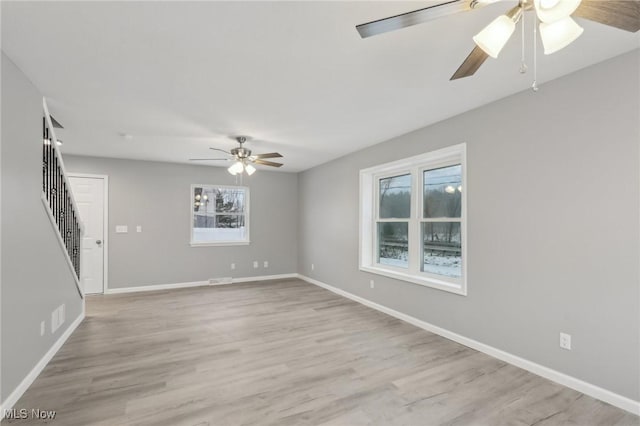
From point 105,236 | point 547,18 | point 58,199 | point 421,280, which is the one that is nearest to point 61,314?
point 58,199

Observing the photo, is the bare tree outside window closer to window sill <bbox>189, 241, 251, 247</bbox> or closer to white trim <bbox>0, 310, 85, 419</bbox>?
window sill <bbox>189, 241, 251, 247</bbox>

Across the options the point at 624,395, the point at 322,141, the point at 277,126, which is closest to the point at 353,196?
the point at 322,141

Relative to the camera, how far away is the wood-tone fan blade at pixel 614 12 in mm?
1200

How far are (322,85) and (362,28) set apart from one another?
1.33m

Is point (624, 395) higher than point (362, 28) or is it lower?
lower

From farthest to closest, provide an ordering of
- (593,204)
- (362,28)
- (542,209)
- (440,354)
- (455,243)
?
(455,243) → (440,354) → (542,209) → (593,204) → (362,28)

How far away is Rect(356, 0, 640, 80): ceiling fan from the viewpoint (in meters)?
1.21

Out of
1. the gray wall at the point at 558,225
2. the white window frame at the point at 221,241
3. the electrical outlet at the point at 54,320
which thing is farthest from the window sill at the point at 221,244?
the gray wall at the point at 558,225

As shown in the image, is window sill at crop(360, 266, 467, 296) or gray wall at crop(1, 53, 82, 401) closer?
→ gray wall at crop(1, 53, 82, 401)

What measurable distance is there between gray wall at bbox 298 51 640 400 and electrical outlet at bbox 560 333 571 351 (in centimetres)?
4

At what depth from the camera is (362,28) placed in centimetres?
133

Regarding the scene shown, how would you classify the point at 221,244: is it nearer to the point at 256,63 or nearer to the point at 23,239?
the point at 23,239

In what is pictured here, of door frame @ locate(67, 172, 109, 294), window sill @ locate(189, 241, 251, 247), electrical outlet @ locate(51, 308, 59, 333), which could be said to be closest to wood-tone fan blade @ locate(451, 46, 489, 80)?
electrical outlet @ locate(51, 308, 59, 333)

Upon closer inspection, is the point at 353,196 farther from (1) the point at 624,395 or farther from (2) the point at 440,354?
(1) the point at 624,395
